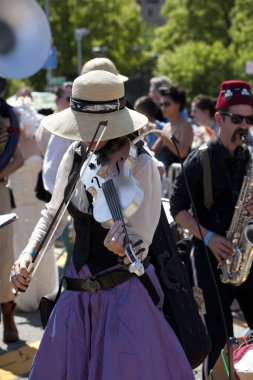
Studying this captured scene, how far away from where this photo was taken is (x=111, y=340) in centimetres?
277

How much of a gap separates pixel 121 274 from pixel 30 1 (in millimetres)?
3345

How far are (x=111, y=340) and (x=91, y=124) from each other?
33.1 inches

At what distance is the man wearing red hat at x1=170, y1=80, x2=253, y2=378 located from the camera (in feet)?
12.8

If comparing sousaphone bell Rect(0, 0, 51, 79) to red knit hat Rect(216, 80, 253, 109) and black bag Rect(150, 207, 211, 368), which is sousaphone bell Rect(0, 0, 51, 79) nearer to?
red knit hat Rect(216, 80, 253, 109)

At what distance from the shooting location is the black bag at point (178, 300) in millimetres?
3025

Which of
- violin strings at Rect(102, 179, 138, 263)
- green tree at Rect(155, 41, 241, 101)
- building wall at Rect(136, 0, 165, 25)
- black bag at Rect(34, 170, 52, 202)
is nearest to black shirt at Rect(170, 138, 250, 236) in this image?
violin strings at Rect(102, 179, 138, 263)

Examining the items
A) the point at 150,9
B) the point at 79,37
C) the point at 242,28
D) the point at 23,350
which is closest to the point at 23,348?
the point at 23,350

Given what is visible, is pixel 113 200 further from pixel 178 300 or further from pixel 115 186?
pixel 178 300

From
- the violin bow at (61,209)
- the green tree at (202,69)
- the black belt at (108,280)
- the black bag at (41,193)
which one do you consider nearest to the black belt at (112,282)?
the black belt at (108,280)

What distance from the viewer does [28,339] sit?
17.4ft

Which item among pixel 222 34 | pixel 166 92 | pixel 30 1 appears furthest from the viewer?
pixel 222 34

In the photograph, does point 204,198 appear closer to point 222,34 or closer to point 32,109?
point 32,109

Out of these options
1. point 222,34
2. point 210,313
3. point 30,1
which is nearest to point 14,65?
point 30,1

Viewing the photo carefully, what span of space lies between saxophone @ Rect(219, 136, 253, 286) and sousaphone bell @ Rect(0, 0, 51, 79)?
2125 mm
